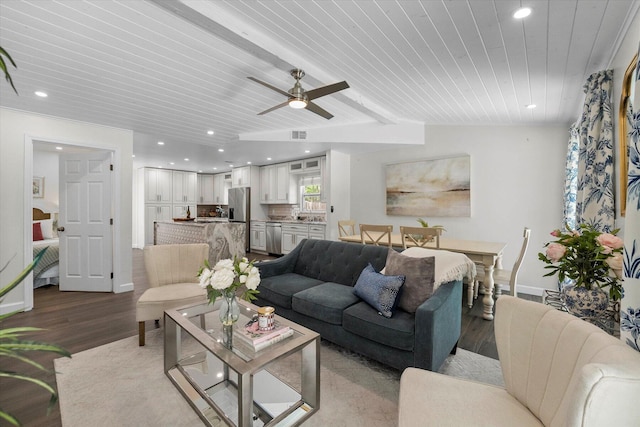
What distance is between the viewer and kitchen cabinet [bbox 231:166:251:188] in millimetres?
7699

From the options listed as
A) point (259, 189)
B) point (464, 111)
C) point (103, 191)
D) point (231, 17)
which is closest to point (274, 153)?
point (259, 189)

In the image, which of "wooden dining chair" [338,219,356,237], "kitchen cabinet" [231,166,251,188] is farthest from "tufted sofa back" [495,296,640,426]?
"kitchen cabinet" [231,166,251,188]

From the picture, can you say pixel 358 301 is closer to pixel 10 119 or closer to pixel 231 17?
pixel 231 17

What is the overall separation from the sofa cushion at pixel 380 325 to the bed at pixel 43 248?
14.3ft

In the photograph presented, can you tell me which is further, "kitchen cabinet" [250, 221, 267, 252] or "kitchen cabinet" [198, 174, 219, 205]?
"kitchen cabinet" [198, 174, 219, 205]

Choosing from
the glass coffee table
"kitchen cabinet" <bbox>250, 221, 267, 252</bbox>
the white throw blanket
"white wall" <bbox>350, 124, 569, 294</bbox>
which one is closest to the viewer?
the glass coffee table

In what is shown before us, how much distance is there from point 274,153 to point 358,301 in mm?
4292

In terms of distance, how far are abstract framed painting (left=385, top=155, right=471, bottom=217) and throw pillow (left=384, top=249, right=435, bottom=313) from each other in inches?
107

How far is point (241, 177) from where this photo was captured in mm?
7910

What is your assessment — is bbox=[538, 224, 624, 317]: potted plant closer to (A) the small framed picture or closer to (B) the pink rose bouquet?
(B) the pink rose bouquet

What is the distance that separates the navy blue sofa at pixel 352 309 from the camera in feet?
6.22

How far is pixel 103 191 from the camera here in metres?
4.18

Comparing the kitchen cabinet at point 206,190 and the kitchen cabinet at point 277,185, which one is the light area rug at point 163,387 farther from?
the kitchen cabinet at point 206,190

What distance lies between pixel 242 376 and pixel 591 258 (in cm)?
187
